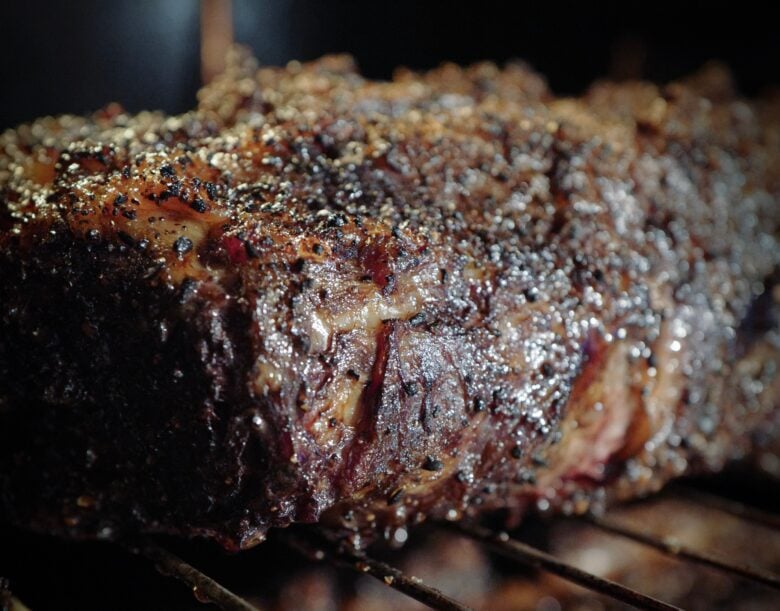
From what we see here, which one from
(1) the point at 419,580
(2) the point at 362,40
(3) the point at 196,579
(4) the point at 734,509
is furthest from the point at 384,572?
(2) the point at 362,40

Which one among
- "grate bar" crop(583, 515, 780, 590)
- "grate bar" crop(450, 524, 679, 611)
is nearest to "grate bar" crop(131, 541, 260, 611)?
"grate bar" crop(450, 524, 679, 611)

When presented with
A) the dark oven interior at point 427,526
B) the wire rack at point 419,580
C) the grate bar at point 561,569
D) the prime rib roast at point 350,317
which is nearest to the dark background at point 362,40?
the dark oven interior at point 427,526

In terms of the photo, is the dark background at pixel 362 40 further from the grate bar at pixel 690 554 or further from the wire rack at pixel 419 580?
the grate bar at pixel 690 554

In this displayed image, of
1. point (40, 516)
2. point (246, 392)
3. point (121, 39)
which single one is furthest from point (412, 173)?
point (121, 39)

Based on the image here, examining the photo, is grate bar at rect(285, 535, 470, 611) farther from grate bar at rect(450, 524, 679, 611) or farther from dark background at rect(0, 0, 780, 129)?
dark background at rect(0, 0, 780, 129)

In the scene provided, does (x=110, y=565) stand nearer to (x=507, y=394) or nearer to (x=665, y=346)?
(x=507, y=394)

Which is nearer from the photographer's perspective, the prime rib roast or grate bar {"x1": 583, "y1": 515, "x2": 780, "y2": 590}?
the prime rib roast
